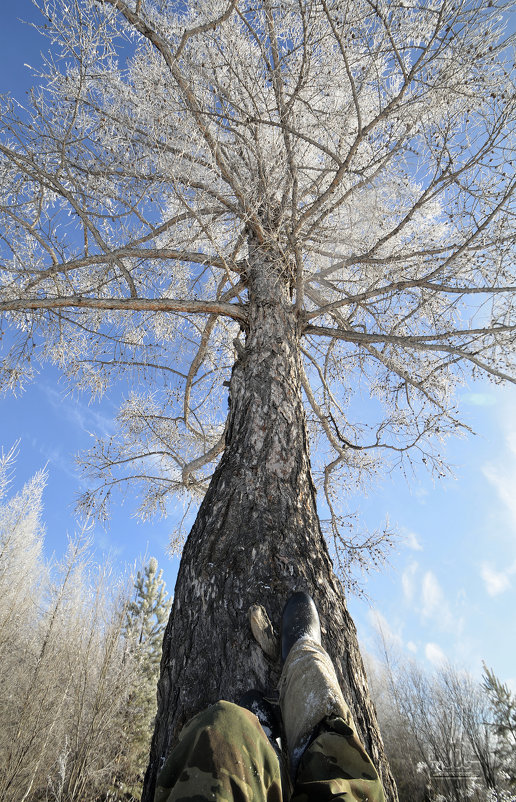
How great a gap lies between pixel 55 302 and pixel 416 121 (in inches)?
113

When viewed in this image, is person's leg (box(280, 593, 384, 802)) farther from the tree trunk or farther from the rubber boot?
the tree trunk

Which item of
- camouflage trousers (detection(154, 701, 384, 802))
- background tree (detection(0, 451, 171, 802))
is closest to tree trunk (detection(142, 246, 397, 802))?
camouflage trousers (detection(154, 701, 384, 802))

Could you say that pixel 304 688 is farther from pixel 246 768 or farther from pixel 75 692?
pixel 75 692

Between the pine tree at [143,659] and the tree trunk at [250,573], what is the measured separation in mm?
8434

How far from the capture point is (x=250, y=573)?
1.76 m

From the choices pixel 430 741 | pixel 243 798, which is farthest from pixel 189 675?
pixel 430 741

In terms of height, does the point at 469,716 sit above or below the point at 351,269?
below

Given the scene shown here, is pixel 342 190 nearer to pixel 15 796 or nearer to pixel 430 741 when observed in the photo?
pixel 15 796

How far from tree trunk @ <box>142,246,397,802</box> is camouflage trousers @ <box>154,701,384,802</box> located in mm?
417

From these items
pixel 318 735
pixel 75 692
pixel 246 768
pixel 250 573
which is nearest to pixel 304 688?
pixel 318 735

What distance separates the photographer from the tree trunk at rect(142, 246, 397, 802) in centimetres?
150

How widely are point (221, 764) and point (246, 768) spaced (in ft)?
0.24

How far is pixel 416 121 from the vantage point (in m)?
3.15

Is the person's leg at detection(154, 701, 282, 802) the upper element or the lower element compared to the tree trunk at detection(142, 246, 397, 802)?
lower
